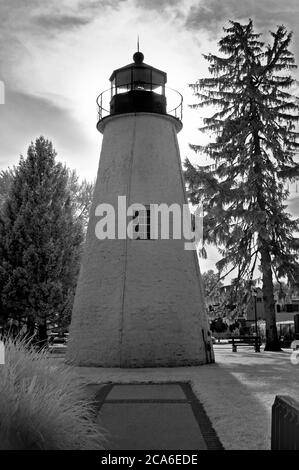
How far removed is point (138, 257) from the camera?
16.2 metres

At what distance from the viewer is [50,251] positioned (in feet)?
81.6

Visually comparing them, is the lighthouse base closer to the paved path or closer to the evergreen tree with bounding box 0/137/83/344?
the paved path

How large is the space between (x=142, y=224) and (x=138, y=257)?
1260 mm

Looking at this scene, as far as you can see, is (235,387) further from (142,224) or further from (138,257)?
(142,224)

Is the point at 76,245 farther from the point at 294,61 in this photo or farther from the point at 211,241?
the point at 294,61

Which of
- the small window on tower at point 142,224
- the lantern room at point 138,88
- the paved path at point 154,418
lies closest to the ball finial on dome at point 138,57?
the lantern room at point 138,88

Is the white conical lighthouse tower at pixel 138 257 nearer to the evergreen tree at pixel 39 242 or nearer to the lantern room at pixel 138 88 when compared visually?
the lantern room at pixel 138 88

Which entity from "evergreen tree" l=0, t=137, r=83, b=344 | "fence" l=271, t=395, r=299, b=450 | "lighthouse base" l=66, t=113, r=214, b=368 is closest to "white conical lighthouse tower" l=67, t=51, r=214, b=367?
"lighthouse base" l=66, t=113, r=214, b=368

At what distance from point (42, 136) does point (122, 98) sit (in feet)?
34.9

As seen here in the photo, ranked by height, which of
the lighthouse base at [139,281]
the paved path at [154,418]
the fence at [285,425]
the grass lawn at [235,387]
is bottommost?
the paved path at [154,418]

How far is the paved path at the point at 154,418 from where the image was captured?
6.46m

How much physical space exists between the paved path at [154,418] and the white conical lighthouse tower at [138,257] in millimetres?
4057

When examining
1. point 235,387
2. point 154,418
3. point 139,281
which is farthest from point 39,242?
point 154,418
